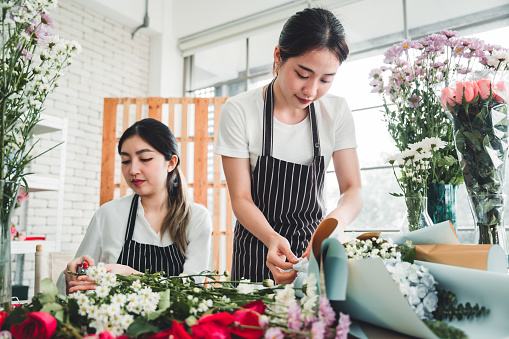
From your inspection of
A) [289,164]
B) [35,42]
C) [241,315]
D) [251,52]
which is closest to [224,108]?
[289,164]

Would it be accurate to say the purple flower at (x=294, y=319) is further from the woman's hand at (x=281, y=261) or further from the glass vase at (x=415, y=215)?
the glass vase at (x=415, y=215)

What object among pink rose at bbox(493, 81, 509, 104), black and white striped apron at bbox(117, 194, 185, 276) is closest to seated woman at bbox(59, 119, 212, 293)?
black and white striped apron at bbox(117, 194, 185, 276)

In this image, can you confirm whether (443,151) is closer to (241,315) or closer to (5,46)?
(241,315)

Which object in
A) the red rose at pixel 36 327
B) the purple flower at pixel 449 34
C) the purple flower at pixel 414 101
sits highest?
the purple flower at pixel 449 34

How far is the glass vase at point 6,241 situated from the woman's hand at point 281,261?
48 cm

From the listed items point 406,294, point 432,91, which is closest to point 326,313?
point 406,294

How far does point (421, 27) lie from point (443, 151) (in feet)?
10.7

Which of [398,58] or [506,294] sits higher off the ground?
[398,58]

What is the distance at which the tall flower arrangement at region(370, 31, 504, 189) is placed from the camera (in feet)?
4.46

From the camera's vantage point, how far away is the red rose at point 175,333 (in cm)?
45

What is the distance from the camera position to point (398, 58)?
1.56 meters

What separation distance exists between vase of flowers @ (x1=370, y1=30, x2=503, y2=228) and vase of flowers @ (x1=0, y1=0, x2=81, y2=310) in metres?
1.07

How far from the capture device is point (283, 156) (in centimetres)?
158

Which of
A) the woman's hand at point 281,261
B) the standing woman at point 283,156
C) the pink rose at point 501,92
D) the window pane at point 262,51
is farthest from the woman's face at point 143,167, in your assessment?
the window pane at point 262,51
